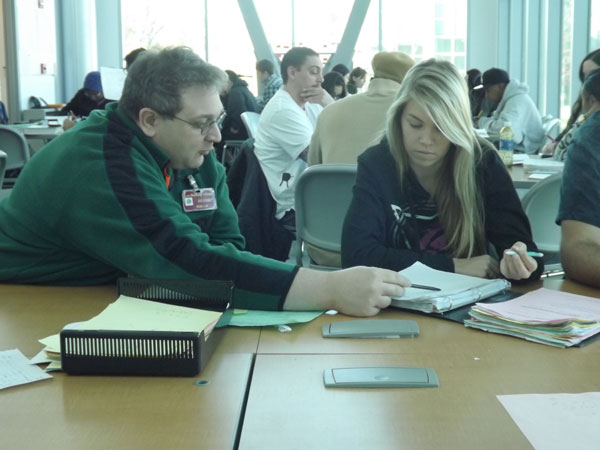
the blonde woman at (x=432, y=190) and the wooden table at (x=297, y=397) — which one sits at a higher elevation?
the blonde woman at (x=432, y=190)

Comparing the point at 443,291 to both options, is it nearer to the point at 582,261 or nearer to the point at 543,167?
the point at 582,261

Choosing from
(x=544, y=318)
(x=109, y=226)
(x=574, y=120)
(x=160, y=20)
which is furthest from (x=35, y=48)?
(x=544, y=318)

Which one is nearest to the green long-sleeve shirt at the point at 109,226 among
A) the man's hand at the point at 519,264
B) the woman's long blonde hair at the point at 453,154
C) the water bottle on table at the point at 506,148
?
the man's hand at the point at 519,264

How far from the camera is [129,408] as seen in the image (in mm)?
1026

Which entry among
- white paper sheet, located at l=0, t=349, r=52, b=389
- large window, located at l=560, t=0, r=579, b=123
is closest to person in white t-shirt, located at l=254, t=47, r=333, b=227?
white paper sheet, located at l=0, t=349, r=52, b=389

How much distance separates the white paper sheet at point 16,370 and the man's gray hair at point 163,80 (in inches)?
27.6

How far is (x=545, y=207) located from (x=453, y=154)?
976 millimetres

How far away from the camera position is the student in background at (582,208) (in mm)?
1749

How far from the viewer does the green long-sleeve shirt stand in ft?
5.06

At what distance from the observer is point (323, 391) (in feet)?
3.61

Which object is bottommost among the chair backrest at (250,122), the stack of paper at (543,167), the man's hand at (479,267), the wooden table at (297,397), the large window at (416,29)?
the man's hand at (479,267)

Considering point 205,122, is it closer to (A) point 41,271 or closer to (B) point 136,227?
(B) point 136,227

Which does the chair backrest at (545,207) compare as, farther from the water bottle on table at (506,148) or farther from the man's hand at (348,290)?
the man's hand at (348,290)

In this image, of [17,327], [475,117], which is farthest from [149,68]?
[475,117]
